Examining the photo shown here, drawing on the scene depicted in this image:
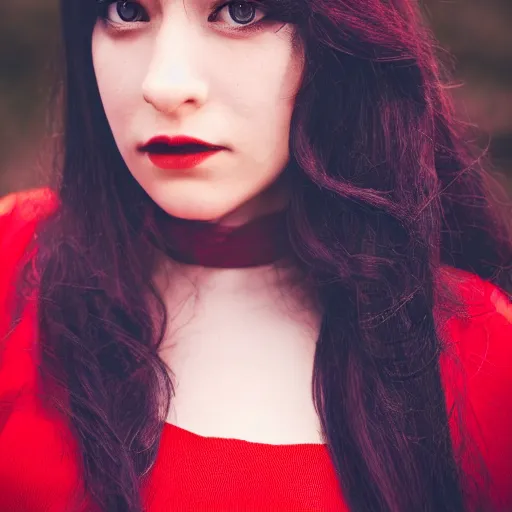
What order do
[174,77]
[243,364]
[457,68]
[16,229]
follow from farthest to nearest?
[457,68] < [16,229] < [243,364] < [174,77]

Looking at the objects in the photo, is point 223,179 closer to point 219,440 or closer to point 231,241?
point 231,241

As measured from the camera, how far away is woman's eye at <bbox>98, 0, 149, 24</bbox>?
30.7 inches

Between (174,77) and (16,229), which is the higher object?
(174,77)

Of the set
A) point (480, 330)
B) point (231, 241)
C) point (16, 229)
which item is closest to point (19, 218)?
point (16, 229)

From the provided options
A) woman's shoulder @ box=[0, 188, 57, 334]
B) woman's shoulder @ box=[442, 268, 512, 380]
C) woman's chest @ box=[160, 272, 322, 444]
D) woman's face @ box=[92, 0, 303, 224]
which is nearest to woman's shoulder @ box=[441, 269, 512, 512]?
woman's shoulder @ box=[442, 268, 512, 380]

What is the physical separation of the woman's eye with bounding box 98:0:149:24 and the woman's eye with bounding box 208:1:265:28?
8cm

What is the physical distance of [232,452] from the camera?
2.50ft

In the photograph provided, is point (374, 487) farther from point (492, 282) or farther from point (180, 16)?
point (180, 16)

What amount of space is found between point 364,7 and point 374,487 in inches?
19.7

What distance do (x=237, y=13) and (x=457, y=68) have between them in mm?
1064

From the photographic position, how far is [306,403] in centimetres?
81

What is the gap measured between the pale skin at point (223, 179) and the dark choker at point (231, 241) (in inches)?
0.5

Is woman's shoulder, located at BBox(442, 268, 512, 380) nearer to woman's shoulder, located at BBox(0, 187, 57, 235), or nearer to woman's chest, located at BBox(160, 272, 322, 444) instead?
woman's chest, located at BBox(160, 272, 322, 444)

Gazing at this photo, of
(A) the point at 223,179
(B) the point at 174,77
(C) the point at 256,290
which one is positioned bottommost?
(C) the point at 256,290
